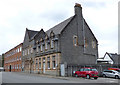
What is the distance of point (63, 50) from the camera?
106 feet

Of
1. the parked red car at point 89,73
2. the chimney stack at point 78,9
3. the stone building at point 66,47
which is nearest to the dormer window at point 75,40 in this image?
the stone building at point 66,47

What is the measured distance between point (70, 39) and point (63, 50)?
3.11 m

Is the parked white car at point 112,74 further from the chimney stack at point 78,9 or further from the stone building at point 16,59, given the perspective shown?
the stone building at point 16,59

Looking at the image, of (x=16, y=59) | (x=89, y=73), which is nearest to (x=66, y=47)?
(x=89, y=73)

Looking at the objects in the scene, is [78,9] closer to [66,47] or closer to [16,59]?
[66,47]

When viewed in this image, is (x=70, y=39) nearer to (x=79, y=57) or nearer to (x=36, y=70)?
(x=79, y=57)

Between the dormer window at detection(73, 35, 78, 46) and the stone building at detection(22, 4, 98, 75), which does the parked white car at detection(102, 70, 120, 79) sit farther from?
the dormer window at detection(73, 35, 78, 46)

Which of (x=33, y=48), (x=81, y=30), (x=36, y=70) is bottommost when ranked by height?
(x=36, y=70)

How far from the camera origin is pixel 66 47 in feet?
108

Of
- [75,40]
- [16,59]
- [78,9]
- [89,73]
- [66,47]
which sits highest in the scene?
[78,9]

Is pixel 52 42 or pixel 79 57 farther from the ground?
pixel 52 42

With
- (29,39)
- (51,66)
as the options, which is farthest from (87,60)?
(29,39)

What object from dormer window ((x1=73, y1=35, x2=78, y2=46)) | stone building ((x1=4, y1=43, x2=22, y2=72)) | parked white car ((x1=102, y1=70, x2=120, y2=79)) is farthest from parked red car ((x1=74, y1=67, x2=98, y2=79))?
stone building ((x1=4, y1=43, x2=22, y2=72))

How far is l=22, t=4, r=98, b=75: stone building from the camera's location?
32.3 metres
